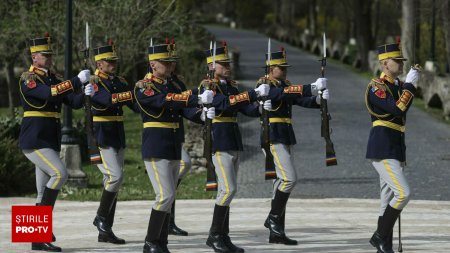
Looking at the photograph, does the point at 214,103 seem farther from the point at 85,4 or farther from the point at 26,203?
the point at 85,4

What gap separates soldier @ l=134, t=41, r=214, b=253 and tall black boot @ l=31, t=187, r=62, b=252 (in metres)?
1.13

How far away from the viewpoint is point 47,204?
42.4 ft

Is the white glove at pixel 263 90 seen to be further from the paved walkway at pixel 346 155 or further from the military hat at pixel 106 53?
the paved walkway at pixel 346 155

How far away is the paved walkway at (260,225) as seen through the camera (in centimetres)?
1307

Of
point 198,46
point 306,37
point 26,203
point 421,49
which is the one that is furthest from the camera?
point 306,37

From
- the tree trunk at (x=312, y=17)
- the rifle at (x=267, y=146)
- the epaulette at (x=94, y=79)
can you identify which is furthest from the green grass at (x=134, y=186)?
the tree trunk at (x=312, y=17)

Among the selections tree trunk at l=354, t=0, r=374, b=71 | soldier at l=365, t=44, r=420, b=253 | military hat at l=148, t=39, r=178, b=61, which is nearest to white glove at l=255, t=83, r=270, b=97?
military hat at l=148, t=39, r=178, b=61

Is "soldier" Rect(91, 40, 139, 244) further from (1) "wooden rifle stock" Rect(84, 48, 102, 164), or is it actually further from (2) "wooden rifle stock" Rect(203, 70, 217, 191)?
(2) "wooden rifle stock" Rect(203, 70, 217, 191)

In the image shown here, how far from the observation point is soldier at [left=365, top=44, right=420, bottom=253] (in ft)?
39.9

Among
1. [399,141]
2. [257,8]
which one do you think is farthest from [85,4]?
[257,8]

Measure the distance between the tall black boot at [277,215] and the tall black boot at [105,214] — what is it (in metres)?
1.86

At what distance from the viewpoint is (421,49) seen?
3994 cm

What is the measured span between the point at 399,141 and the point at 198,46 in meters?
21.4

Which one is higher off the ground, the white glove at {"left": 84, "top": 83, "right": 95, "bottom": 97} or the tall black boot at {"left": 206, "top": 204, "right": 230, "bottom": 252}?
the white glove at {"left": 84, "top": 83, "right": 95, "bottom": 97}
